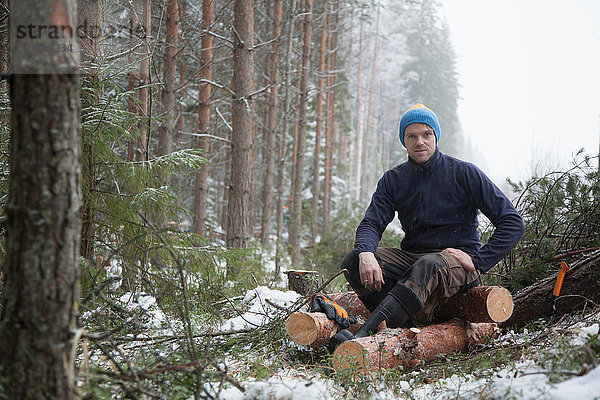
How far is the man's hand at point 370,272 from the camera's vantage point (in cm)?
343

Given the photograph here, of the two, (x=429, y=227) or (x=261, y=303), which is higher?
(x=429, y=227)

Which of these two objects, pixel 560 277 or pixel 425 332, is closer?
pixel 425 332

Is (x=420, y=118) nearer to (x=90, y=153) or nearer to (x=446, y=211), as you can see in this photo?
(x=446, y=211)

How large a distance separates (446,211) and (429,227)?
196 millimetres

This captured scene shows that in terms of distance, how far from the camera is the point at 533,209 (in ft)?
15.8

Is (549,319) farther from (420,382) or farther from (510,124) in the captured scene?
(510,124)

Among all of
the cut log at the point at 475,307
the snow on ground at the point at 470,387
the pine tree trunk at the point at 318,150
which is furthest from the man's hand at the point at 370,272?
the pine tree trunk at the point at 318,150

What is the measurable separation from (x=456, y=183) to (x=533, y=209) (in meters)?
1.63

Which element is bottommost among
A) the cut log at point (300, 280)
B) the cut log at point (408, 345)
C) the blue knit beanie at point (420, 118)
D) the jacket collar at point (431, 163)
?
the cut log at point (408, 345)

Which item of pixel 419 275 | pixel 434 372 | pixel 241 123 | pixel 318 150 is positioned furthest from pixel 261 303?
pixel 318 150

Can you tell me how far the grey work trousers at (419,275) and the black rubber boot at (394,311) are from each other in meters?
0.05

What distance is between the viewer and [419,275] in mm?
3213

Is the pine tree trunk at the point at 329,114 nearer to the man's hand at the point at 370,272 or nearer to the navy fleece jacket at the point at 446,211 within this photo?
the navy fleece jacket at the point at 446,211

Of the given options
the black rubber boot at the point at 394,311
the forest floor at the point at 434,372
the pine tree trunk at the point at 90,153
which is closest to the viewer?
the forest floor at the point at 434,372
